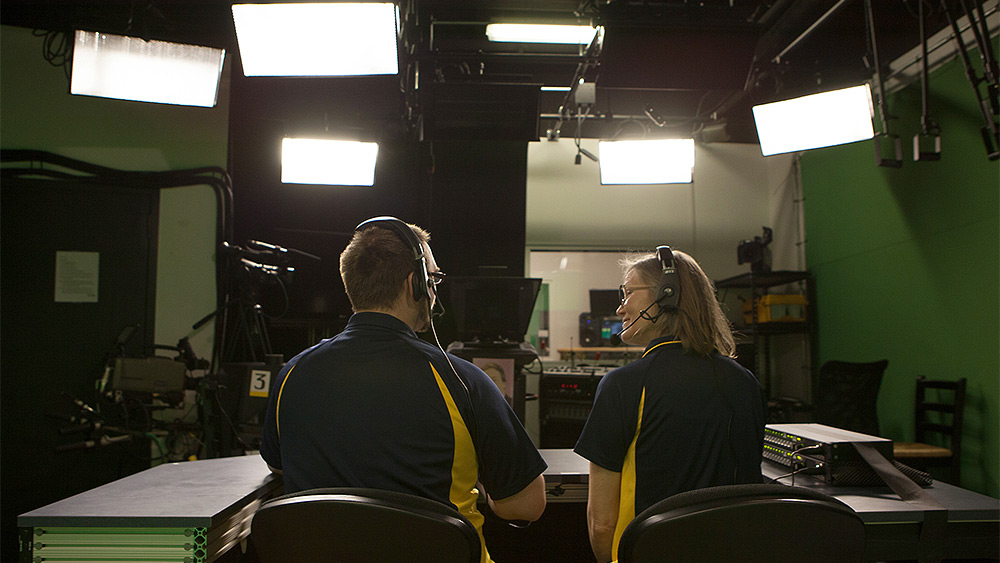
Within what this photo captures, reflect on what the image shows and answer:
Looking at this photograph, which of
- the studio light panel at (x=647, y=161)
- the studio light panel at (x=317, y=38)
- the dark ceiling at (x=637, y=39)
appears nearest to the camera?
the studio light panel at (x=317, y=38)

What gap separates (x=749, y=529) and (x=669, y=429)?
1.51ft

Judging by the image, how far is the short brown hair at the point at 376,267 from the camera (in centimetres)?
133

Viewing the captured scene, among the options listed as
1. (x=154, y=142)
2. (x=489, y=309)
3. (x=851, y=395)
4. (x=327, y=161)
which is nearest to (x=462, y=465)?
(x=489, y=309)

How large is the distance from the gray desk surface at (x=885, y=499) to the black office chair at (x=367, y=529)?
946 mm

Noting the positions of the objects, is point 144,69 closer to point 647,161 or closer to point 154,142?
point 154,142

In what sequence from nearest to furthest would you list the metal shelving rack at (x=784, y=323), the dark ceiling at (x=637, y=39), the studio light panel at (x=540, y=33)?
the dark ceiling at (x=637, y=39)
the studio light panel at (x=540, y=33)
the metal shelving rack at (x=784, y=323)

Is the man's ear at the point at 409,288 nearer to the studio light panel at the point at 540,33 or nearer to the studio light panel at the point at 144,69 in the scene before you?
the studio light panel at the point at 144,69

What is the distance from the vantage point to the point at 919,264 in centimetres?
378

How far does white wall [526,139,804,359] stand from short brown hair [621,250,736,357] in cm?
409

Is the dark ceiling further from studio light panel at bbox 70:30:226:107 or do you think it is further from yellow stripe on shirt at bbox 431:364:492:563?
yellow stripe on shirt at bbox 431:364:492:563

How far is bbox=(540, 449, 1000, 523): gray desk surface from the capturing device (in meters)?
1.43

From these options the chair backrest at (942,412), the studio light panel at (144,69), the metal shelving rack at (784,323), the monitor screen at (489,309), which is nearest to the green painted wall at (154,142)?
the studio light panel at (144,69)

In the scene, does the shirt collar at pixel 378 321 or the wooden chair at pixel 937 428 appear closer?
the shirt collar at pixel 378 321

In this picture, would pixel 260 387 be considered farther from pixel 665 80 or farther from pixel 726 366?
pixel 665 80
